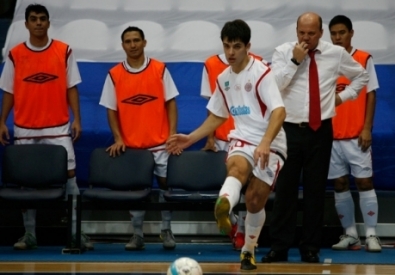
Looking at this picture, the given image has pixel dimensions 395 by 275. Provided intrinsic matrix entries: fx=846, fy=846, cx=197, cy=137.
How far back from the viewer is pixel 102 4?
1067cm

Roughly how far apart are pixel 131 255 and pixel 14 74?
86.8 inches

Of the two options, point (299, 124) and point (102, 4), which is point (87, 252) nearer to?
point (299, 124)

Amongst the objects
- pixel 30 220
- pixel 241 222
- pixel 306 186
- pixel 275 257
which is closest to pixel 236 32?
pixel 306 186

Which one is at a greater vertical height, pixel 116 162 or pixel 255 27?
A: pixel 255 27

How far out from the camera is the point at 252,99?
634 cm

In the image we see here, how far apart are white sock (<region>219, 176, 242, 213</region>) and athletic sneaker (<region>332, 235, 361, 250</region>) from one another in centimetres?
251

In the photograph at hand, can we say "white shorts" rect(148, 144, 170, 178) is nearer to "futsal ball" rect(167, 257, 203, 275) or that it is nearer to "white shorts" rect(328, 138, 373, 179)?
"white shorts" rect(328, 138, 373, 179)

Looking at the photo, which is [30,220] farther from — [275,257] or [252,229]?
[252,229]

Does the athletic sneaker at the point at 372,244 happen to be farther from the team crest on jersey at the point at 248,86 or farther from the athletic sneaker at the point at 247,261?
the team crest on jersey at the point at 248,86

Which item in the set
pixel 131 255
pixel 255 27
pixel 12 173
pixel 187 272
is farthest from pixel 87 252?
pixel 255 27

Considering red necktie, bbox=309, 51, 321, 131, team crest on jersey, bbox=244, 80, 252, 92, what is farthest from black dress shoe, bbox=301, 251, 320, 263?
team crest on jersey, bbox=244, 80, 252, 92

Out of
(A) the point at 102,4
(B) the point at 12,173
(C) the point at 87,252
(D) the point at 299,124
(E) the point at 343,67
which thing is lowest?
(C) the point at 87,252

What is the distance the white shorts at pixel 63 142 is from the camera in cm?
826

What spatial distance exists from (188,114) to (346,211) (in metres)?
2.04
